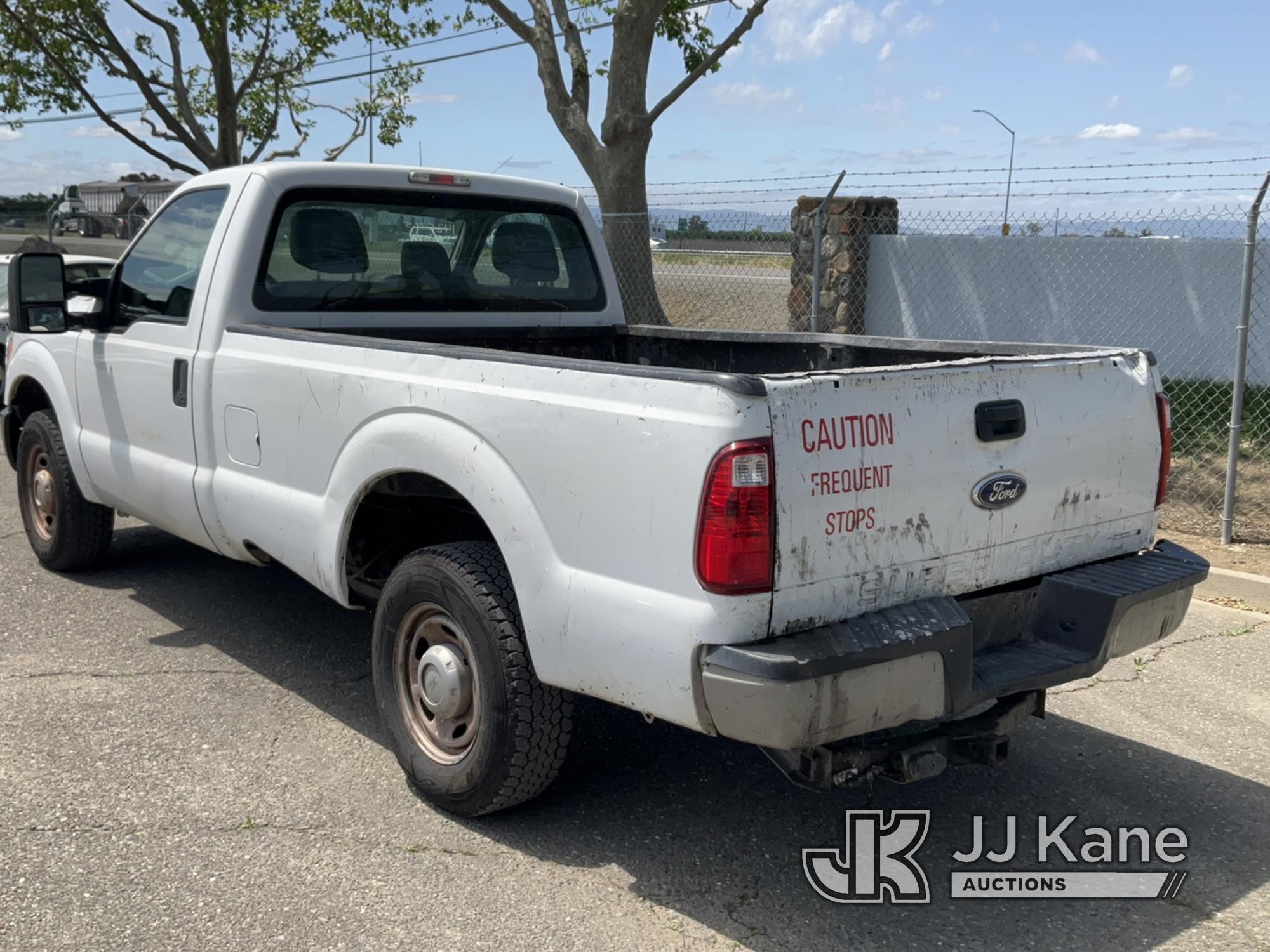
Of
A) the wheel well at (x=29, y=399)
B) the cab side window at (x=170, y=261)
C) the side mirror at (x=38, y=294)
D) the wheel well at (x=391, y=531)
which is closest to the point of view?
the wheel well at (x=391, y=531)

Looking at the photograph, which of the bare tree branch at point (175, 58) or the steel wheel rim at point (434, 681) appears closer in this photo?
the steel wheel rim at point (434, 681)

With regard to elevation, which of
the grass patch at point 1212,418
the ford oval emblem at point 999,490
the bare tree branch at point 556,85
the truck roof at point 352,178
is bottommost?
the grass patch at point 1212,418

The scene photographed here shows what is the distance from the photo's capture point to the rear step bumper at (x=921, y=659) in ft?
9.48

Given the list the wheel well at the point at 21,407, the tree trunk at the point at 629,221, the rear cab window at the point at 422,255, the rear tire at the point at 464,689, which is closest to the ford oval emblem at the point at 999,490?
the rear tire at the point at 464,689

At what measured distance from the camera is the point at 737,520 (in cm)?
288

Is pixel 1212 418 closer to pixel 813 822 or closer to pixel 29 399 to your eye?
pixel 813 822

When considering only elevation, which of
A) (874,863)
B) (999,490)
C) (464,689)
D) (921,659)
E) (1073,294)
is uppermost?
(1073,294)

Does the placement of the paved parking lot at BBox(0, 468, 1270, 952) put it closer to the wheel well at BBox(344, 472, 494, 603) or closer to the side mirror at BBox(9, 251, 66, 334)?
the wheel well at BBox(344, 472, 494, 603)

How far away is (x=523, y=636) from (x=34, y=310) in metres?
3.26

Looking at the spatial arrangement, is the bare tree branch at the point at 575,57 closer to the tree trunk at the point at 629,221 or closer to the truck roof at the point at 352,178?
the tree trunk at the point at 629,221

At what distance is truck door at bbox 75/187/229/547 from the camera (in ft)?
16.0

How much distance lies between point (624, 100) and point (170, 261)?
309 inches

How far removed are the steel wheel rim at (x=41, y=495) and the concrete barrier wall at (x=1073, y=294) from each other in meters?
8.29

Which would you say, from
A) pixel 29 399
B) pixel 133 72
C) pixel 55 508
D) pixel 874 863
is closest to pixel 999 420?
pixel 874 863
